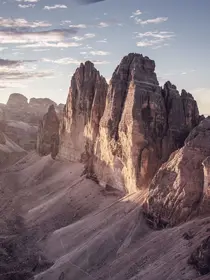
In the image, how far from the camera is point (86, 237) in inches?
2048

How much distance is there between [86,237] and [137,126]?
14602mm

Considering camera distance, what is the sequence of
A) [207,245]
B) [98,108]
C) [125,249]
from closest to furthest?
[207,245], [125,249], [98,108]

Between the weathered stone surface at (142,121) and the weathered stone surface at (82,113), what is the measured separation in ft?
41.7

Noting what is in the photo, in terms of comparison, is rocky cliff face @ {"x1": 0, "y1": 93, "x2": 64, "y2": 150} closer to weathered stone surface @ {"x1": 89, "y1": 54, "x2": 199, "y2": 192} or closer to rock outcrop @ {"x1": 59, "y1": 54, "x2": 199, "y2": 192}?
rock outcrop @ {"x1": 59, "y1": 54, "x2": 199, "y2": 192}

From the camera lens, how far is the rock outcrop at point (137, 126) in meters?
57.2

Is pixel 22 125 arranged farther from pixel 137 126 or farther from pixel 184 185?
pixel 184 185

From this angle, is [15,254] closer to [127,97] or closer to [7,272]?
[7,272]

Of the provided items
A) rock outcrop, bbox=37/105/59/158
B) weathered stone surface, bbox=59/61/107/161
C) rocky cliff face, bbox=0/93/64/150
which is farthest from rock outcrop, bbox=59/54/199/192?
rocky cliff face, bbox=0/93/64/150

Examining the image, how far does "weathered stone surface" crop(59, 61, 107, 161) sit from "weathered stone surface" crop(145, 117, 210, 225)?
99.5ft

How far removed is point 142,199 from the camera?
175 ft

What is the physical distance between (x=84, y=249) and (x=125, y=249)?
476 cm

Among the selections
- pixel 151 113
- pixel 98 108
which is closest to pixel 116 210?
pixel 151 113

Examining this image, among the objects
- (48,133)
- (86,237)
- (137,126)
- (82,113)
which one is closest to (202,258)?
(86,237)

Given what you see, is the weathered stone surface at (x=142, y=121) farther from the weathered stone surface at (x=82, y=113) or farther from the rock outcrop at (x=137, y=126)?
the weathered stone surface at (x=82, y=113)
